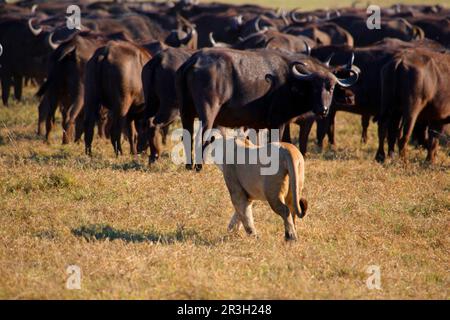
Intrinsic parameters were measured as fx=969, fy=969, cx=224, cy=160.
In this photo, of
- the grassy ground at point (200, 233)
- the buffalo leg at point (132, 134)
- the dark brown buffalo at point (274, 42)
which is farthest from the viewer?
the dark brown buffalo at point (274, 42)

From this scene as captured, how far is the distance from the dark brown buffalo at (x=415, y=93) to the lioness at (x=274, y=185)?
5.08 meters

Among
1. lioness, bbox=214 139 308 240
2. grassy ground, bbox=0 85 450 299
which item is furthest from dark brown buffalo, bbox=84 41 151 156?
lioness, bbox=214 139 308 240

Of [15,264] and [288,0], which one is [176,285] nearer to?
[15,264]

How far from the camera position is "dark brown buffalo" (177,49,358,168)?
12.2 m

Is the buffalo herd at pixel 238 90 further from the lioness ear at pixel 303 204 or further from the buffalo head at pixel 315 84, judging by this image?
the lioness ear at pixel 303 204

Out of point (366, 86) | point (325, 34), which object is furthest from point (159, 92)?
point (325, 34)

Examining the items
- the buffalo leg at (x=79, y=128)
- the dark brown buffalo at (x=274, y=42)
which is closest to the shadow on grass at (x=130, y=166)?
the buffalo leg at (x=79, y=128)

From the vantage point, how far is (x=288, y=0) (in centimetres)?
7131

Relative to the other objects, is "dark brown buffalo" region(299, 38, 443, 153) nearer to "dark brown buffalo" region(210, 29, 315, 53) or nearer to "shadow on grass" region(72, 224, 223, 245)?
"dark brown buffalo" region(210, 29, 315, 53)

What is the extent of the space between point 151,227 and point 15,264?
177 centimetres

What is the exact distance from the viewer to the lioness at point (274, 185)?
827cm

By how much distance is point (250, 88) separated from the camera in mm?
12719

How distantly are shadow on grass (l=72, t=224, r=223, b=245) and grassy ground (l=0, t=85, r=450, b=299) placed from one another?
19mm
